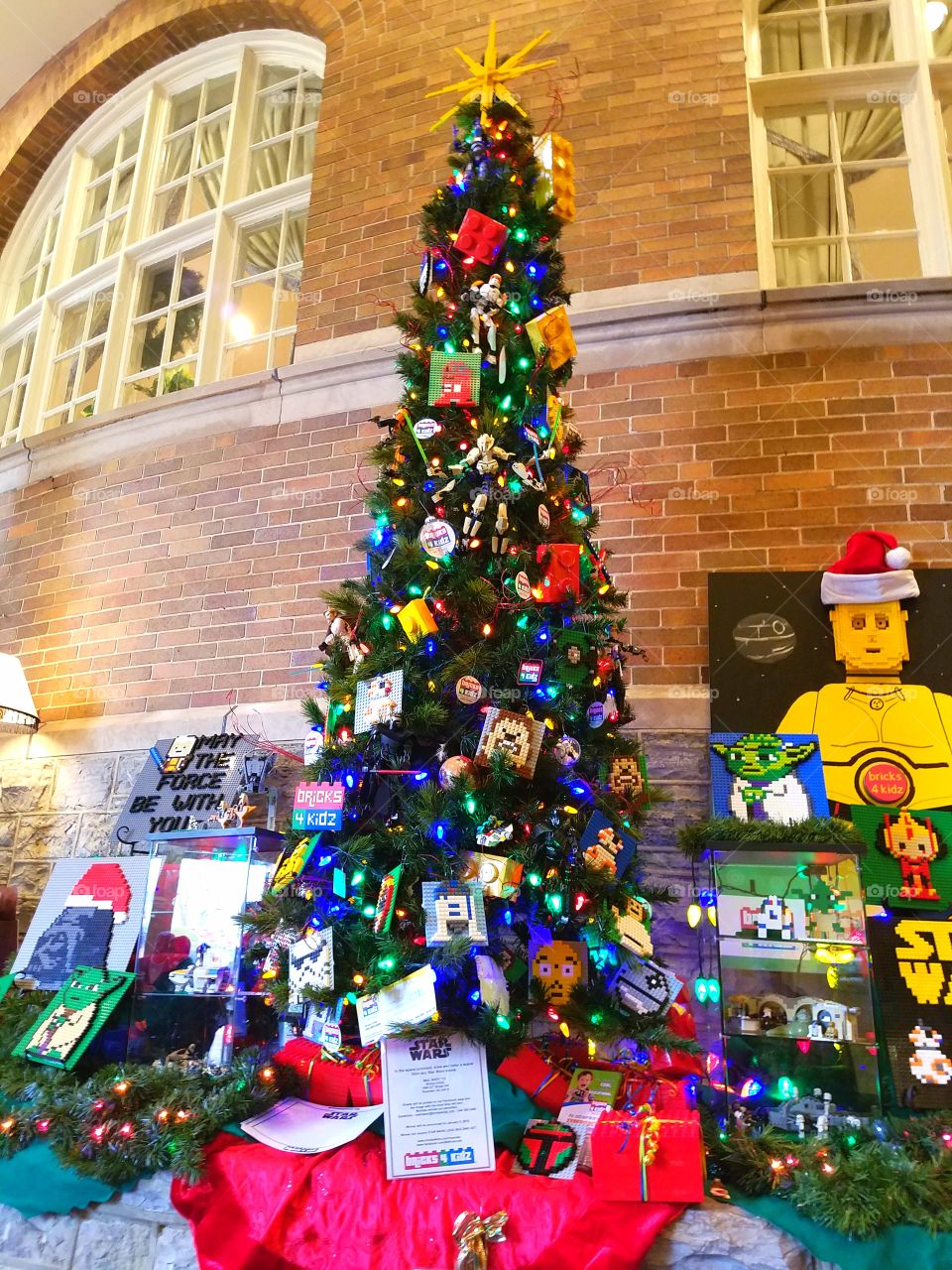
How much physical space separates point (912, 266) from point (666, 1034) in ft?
12.5

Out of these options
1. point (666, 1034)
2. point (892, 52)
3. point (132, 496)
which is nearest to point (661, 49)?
point (892, 52)

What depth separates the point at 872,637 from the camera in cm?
337

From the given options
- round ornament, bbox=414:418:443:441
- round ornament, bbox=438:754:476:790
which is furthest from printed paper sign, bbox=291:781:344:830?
round ornament, bbox=414:418:443:441

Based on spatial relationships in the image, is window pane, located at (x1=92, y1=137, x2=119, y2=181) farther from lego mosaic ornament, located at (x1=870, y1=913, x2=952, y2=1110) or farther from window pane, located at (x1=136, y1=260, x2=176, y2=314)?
lego mosaic ornament, located at (x1=870, y1=913, x2=952, y2=1110)

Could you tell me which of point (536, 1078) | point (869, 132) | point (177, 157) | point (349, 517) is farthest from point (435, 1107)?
point (177, 157)

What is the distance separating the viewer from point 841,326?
12.8 feet

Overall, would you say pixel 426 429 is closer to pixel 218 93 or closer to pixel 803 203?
pixel 803 203

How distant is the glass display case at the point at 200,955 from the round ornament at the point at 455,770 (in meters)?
1.03

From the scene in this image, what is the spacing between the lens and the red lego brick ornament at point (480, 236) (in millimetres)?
2875

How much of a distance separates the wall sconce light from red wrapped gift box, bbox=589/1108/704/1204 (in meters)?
3.83

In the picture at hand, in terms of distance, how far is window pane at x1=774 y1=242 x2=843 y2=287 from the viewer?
4.40 m

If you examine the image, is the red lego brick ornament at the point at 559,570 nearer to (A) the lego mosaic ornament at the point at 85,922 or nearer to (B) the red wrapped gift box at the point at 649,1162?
(B) the red wrapped gift box at the point at 649,1162

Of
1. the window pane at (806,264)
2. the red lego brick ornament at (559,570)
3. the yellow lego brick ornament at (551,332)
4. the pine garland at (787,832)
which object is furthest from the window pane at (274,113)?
the pine garland at (787,832)

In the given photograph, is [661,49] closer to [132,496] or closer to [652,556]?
[652,556]
